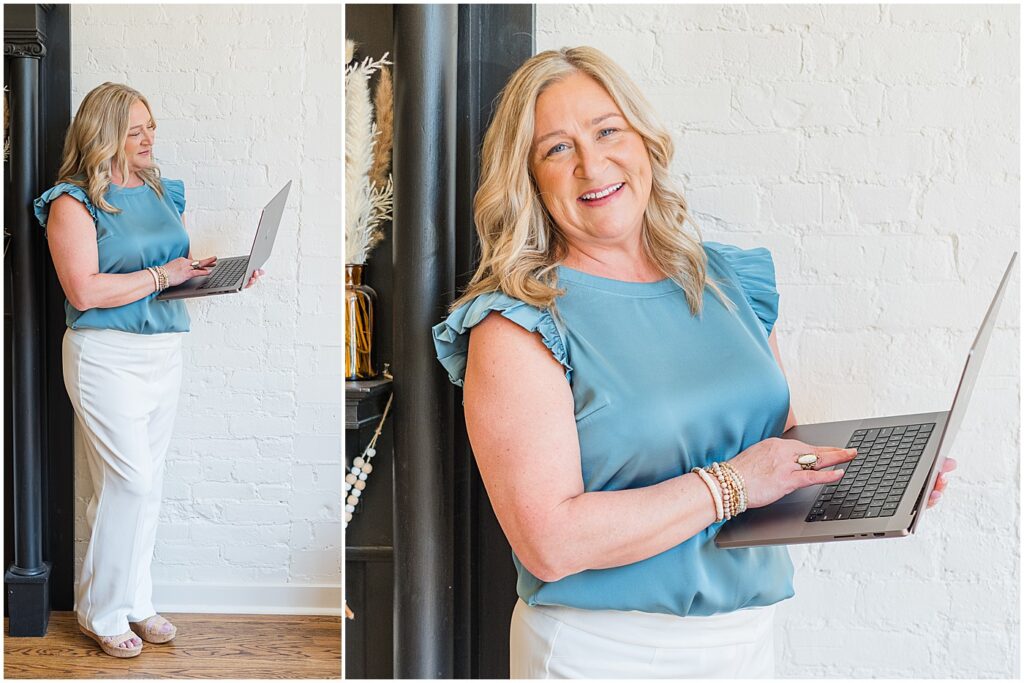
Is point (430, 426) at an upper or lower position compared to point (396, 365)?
lower

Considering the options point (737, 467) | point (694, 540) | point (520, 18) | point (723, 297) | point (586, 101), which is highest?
point (520, 18)

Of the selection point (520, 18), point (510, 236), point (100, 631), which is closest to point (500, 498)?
point (510, 236)

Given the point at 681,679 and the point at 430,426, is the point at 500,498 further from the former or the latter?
the point at 681,679

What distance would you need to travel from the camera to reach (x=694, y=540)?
120 centimetres

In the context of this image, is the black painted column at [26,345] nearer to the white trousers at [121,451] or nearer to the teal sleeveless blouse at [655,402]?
the white trousers at [121,451]

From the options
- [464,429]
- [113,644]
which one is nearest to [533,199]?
[464,429]

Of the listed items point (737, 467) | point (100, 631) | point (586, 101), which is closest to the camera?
point (737, 467)

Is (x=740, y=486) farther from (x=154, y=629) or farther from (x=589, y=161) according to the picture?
(x=154, y=629)

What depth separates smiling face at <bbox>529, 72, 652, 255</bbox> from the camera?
4.19 feet

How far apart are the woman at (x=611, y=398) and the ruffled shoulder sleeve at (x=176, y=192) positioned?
475 mm

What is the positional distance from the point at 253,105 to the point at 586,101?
57cm

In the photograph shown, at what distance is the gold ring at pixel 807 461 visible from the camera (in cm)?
119

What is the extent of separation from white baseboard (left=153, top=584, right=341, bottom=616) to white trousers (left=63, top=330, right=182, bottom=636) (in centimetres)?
4

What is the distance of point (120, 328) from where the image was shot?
4.40ft
